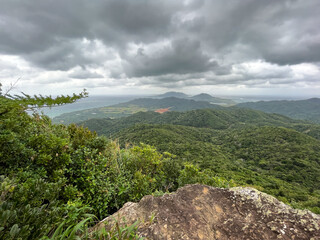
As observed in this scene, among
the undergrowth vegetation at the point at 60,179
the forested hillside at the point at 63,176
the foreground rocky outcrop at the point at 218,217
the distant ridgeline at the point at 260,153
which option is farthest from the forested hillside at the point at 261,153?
the foreground rocky outcrop at the point at 218,217

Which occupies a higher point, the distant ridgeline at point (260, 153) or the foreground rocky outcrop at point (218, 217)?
the foreground rocky outcrop at point (218, 217)

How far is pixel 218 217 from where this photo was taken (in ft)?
11.0

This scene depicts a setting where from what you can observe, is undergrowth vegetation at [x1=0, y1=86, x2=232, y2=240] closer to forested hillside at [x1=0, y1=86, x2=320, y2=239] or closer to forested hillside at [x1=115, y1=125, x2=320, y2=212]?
forested hillside at [x1=0, y1=86, x2=320, y2=239]

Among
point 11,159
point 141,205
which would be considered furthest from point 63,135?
point 141,205

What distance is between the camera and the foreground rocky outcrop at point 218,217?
284 cm

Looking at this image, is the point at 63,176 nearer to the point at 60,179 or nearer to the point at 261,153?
the point at 60,179

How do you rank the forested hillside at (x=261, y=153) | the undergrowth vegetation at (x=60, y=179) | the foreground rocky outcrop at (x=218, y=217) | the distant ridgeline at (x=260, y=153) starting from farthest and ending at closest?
the forested hillside at (x=261, y=153)
the distant ridgeline at (x=260, y=153)
the foreground rocky outcrop at (x=218, y=217)
the undergrowth vegetation at (x=60, y=179)

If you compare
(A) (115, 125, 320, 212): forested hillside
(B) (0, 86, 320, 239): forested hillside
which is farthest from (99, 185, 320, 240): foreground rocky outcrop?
(A) (115, 125, 320, 212): forested hillside

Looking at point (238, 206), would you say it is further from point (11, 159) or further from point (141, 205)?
point (11, 159)

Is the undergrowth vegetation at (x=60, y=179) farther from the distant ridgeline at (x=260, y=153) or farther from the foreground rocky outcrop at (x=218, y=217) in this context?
the distant ridgeline at (x=260, y=153)

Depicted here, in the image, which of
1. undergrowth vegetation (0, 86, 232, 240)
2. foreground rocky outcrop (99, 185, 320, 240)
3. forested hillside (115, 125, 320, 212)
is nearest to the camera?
undergrowth vegetation (0, 86, 232, 240)

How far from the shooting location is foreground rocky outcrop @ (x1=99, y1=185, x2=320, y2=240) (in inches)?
112

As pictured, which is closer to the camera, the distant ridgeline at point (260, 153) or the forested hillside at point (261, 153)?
the distant ridgeline at point (260, 153)

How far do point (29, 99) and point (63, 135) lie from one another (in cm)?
181
